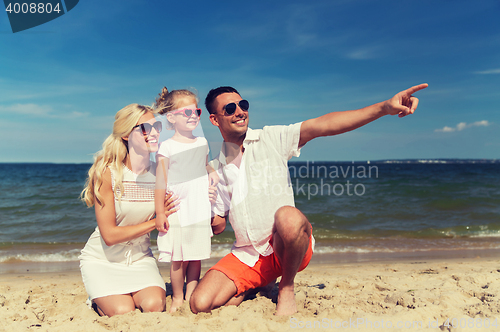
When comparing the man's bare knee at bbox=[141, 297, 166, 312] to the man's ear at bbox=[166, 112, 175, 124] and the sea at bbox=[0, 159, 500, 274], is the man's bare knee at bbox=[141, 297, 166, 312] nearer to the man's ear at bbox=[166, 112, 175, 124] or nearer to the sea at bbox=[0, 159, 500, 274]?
the man's ear at bbox=[166, 112, 175, 124]

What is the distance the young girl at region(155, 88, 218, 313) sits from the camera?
286 centimetres

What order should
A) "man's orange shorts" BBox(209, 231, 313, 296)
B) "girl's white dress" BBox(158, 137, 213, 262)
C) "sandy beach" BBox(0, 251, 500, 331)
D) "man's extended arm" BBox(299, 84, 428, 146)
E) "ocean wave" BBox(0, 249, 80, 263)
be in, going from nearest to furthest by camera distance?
"man's extended arm" BBox(299, 84, 428, 146)
"sandy beach" BBox(0, 251, 500, 331)
"girl's white dress" BBox(158, 137, 213, 262)
"man's orange shorts" BBox(209, 231, 313, 296)
"ocean wave" BBox(0, 249, 80, 263)

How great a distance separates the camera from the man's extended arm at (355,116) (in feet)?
7.15

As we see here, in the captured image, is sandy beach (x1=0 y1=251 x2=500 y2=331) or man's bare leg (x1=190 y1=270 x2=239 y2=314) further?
man's bare leg (x1=190 y1=270 x2=239 y2=314)

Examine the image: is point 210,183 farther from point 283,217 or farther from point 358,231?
point 358,231

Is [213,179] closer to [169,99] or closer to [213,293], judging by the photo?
[169,99]

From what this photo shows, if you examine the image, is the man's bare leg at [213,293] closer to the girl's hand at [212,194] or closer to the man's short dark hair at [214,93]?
the girl's hand at [212,194]

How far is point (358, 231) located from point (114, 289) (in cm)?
619

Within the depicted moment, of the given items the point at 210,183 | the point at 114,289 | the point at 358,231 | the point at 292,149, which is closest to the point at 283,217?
the point at 292,149

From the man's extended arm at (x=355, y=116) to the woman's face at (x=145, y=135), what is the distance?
4.46ft

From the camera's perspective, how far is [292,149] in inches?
106

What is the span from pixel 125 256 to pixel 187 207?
0.81 metres

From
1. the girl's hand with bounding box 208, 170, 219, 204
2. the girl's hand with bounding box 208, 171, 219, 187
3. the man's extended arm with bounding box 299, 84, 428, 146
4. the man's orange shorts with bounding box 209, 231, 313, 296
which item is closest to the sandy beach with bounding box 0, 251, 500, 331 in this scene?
the man's orange shorts with bounding box 209, 231, 313, 296

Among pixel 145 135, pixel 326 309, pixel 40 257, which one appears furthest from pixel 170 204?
pixel 40 257
